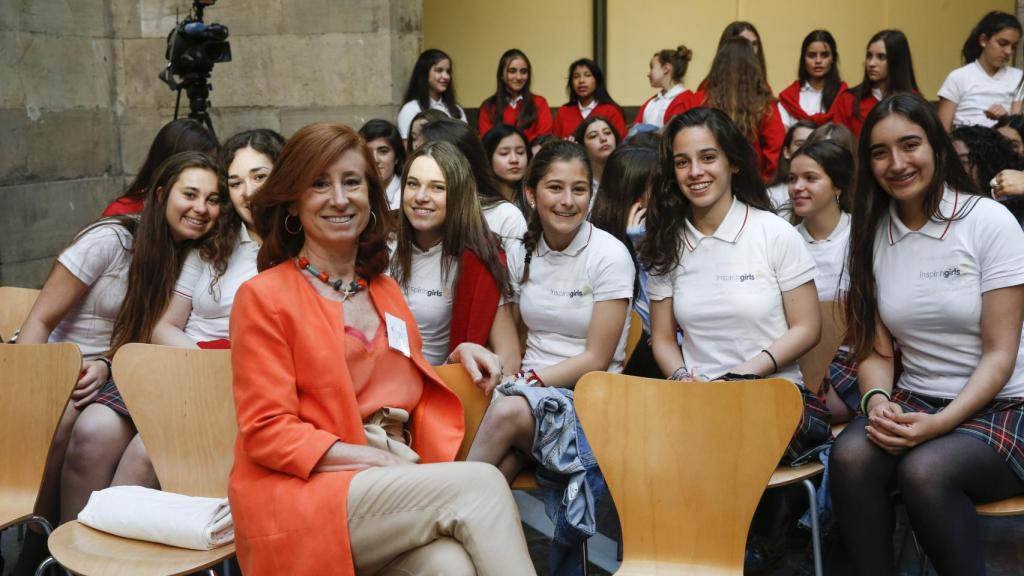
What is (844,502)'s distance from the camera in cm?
285

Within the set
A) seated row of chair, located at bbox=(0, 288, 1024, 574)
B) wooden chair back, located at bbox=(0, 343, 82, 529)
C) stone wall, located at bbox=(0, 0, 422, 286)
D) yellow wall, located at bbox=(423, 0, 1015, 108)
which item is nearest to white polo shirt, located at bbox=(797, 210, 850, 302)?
seated row of chair, located at bbox=(0, 288, 1024, 574)

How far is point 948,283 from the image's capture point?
2.93 meters

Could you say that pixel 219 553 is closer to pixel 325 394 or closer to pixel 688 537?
pixel 325 394

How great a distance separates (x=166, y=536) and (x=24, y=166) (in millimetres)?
4023

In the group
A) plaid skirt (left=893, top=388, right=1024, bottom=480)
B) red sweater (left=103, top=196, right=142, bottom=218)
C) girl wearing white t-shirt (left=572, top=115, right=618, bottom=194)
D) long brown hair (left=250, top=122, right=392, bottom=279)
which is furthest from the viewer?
girl wearing white t-shirt (left=572, top=115, right=618, bottom=194)

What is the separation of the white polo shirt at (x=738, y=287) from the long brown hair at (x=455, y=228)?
0.63 m

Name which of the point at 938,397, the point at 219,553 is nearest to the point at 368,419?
the point at 219,553

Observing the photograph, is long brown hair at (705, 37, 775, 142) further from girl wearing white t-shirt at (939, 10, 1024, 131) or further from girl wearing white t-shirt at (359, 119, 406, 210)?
girl wearing white t-shirt at (359, 119, 406, 210)

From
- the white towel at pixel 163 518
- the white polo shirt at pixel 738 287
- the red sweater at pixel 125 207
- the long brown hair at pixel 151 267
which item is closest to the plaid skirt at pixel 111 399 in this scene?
the long brown hair at pixel 151 267

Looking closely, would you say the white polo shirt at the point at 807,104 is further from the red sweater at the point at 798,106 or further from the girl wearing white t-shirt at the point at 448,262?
the girl wearing white t-shirt at the point at 448,262

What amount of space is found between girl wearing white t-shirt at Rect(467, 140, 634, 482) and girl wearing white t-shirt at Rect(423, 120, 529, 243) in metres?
0.63

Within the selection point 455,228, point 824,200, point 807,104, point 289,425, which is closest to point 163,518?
point 289,425

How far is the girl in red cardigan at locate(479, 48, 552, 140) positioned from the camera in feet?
22.6

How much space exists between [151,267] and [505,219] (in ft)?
4.39
